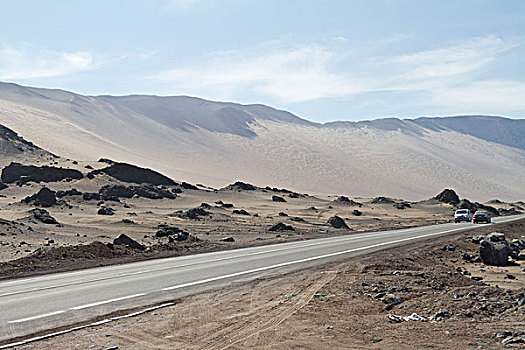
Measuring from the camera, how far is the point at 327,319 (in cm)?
926

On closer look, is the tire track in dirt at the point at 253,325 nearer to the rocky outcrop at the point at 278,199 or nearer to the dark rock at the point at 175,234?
the dark rock at the point at 175,234

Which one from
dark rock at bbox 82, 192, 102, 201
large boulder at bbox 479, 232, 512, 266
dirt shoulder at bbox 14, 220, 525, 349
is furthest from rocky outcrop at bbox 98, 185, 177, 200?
dirt shoulder at bbox 14, 220, 525, 349

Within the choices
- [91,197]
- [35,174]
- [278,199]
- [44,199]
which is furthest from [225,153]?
[44,199]

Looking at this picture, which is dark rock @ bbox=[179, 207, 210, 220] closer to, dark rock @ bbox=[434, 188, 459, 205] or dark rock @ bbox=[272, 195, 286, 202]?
dark rock @ bbox=[272, 195, 286, 202]

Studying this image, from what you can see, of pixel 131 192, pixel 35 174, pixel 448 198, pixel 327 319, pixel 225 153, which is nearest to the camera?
pixel 327 319

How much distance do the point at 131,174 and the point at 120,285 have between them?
6783cm

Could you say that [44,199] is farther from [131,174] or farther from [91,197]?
[131,174]

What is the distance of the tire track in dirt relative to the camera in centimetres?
784

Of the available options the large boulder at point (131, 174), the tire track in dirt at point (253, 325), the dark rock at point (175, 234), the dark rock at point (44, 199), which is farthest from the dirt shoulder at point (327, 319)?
the large boulder at point (131, 174)

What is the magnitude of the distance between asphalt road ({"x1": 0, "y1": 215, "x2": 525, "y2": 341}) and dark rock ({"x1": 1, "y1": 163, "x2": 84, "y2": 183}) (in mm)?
57695

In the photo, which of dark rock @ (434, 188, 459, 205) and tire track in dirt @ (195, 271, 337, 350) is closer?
tire track in dirt @ (195, 271, 337, 350)

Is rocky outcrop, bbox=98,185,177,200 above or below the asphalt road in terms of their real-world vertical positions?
below

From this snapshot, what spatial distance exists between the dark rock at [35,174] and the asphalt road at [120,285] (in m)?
57.7

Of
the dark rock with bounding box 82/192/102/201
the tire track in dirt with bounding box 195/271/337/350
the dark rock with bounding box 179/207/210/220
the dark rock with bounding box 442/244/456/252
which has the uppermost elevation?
the tire track in dirt with bounding box 195/271/337/350
